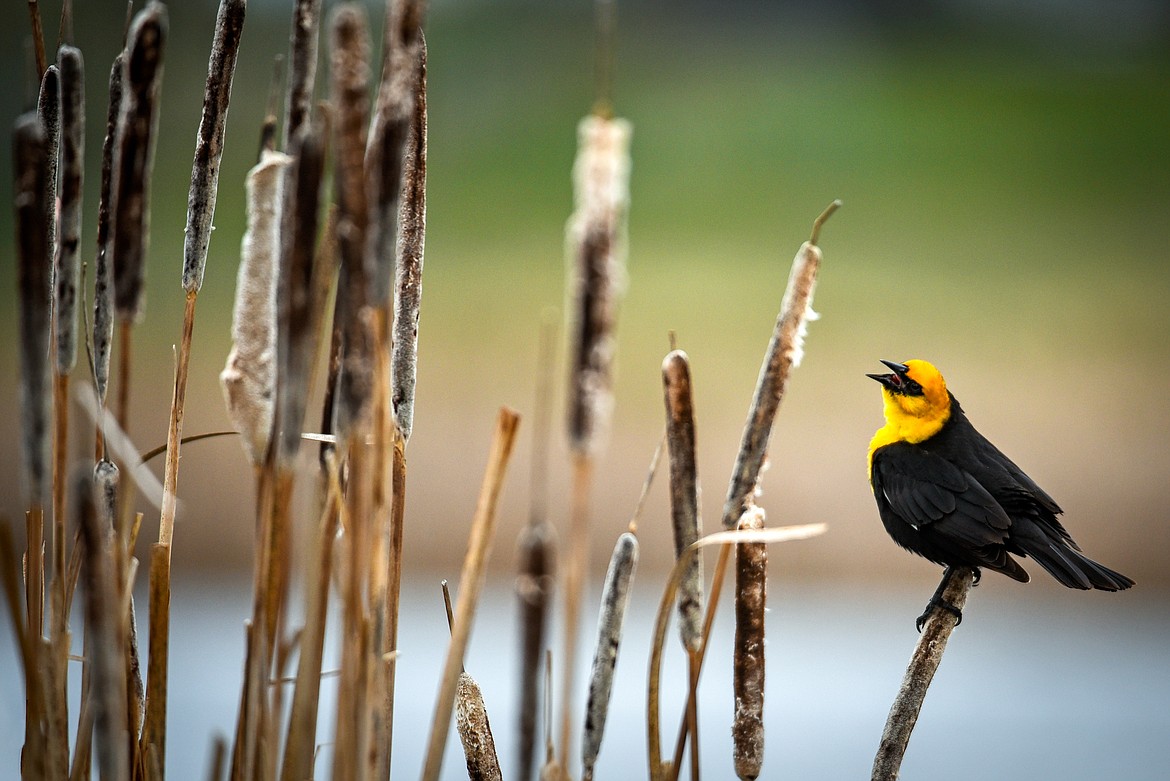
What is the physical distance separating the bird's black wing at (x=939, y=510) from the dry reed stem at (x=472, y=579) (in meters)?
0.53

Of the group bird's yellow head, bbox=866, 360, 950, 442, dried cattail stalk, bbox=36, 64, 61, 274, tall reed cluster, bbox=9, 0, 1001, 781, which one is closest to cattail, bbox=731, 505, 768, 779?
tall reed cluster, bbox=9, 0, 1001, 781

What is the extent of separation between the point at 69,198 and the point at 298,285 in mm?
130

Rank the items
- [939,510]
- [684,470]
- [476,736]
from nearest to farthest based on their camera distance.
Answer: [684,470], [476,736], [939,510]

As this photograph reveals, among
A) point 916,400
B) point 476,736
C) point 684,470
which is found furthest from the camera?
point 916,400

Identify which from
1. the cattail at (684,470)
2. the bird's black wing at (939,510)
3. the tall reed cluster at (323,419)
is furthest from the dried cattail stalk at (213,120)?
the bird's black wing at (939,510)

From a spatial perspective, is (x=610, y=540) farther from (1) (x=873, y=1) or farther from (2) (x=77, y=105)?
(1) (x=873, y=1)

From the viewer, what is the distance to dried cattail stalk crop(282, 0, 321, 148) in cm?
40

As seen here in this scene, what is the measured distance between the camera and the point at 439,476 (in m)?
2.49

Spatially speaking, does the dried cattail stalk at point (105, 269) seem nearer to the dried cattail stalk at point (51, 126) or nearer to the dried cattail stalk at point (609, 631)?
the dried cattail stalk at point (51, 126)

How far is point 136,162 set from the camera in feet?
1.20

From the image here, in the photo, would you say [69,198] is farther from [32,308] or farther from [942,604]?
[942,604]

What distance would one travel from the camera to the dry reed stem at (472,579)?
1.38 feet

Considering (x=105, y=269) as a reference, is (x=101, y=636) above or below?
below

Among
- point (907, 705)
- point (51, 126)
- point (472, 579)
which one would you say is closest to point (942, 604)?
point (907, 705)
